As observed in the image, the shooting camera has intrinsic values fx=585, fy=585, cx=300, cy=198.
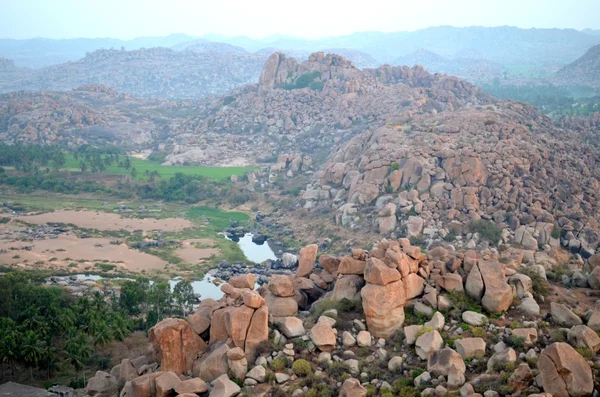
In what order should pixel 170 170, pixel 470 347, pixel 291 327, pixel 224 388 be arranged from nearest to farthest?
1. pixel 224 388
2. pixel 470 347
3. pixel 291 327
4. pixel 170 170

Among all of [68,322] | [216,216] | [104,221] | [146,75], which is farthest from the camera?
[146,75]

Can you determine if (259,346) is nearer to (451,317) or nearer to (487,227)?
(451,317)

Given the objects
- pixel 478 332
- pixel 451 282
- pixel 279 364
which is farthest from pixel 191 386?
pixel 451 282

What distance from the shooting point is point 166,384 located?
17.2m

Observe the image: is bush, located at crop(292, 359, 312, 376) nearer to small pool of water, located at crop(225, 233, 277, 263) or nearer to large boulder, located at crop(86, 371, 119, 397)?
large boulder, located at crop(86, 371, 119, 397)

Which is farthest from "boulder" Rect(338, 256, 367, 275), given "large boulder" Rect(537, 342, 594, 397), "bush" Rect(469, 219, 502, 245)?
"bush" Rect(469, 219, 502, 245)

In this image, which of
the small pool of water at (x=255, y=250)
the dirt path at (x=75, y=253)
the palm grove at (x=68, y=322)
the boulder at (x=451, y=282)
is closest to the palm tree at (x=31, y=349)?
the palm grove at (x=68, y=322)

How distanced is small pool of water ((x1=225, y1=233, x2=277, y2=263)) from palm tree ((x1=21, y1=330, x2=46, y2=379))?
2295 cm

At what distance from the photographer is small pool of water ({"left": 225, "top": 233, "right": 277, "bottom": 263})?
4819 centimetres

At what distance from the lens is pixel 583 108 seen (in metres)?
98.9

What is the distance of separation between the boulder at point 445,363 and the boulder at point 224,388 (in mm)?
5492

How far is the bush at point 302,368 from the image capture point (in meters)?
17.2

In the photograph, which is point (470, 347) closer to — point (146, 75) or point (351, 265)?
point (351, 265)

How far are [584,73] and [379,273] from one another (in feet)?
524
